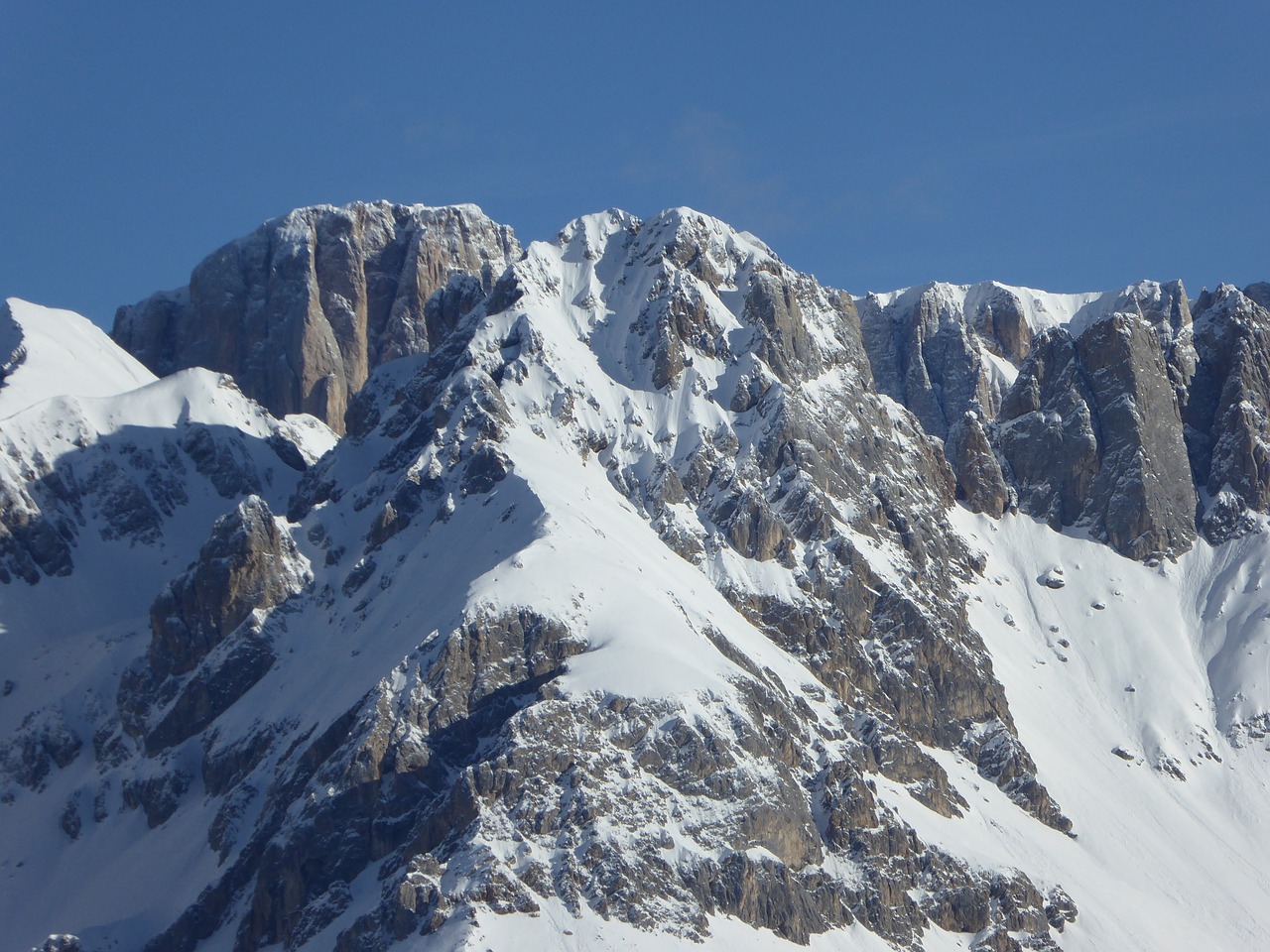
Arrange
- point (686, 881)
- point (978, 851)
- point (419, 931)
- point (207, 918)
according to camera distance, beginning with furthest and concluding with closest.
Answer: point (978, 851) → point (207, 918) → point (686, 881) → point (419, 931)

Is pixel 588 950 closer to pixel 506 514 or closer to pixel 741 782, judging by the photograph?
pixel 741 782

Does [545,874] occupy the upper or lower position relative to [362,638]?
lower

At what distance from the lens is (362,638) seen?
19675 cm

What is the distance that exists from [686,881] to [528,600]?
1237 inches

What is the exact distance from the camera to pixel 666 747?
6713 inches

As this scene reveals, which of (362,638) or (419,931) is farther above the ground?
(362,638)

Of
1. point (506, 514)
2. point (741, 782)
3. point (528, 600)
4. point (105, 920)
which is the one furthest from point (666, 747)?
point (105, 920)

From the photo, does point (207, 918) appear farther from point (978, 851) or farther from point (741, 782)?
point (978, 851)

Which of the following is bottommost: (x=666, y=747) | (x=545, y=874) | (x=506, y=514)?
(x=545, y=874)

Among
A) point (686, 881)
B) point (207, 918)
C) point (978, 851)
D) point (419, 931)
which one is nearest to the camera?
point (419, 931)

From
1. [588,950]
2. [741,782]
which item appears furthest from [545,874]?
[741,782]

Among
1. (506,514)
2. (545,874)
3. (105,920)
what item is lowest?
(105,920)

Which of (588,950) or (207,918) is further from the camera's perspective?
(207,918)

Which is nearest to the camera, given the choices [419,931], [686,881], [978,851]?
[419,931]
